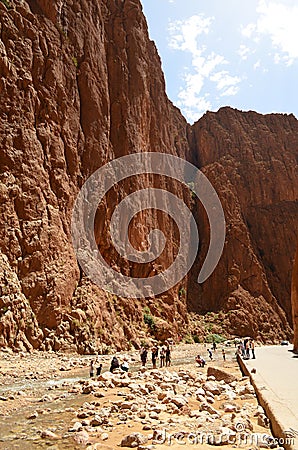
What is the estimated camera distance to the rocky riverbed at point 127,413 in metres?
6.11

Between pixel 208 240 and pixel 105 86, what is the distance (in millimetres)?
27668

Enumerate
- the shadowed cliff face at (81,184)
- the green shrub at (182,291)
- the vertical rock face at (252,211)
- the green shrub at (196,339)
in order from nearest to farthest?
1. the shadowed cliff face at (81,184)
2. the green shrub at (196,339)
3. the green shrub at (182,291)
4. the vertical rock face at (252,211)

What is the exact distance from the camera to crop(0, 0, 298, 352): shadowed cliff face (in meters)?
21.5

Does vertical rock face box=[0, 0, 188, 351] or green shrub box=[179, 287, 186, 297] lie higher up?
vertical rock face box=[0, 0, 188, 351]

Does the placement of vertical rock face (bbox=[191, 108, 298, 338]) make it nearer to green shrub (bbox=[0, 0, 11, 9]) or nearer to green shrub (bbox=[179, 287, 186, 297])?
green shrub (bbox=[179, 287, 186, 297])

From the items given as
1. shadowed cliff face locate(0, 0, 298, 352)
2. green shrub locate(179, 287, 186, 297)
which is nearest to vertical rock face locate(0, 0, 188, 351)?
shadowed cliff face locate(0, 0, 298, 352)

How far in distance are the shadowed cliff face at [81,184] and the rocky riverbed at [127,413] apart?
24.9 feet

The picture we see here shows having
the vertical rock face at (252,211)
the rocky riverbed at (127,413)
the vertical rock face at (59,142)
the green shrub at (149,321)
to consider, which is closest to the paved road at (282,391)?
the rocky riverbed at (127,413)

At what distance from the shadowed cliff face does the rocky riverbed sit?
24.9 feet

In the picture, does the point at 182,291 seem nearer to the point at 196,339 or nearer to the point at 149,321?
the point at 196,339

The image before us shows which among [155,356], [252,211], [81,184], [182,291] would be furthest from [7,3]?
[252,211]

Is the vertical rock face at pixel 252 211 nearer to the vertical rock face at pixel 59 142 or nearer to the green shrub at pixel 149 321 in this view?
the vertical rock face at pixel 59 142

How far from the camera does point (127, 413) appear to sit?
804 centimetres

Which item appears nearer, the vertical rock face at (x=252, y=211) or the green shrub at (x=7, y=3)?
the green shrub at (x=7, y=3)
